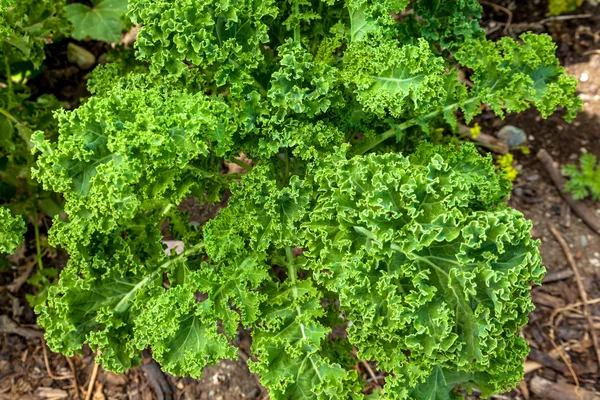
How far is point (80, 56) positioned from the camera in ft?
18.4

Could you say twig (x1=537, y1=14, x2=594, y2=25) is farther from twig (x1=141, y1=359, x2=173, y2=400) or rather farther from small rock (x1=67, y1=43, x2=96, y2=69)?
twig (x1=141, y1=359, x2=173, y2=400)

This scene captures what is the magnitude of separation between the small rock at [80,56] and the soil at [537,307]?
0.08 m

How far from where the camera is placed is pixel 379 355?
131 inches

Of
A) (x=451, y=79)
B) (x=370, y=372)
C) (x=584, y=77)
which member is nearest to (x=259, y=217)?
(x=451, y=79)

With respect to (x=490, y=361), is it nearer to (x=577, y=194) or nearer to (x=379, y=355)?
(x=379, y=355)

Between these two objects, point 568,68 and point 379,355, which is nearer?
point 379,355

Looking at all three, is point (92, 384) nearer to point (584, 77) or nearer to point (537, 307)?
point (537, 307)

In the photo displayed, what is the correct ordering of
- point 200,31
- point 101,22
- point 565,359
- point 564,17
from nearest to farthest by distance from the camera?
point 200,31 → point 565,359 → point 101,22 → point 564,17

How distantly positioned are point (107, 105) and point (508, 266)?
2.11 metres

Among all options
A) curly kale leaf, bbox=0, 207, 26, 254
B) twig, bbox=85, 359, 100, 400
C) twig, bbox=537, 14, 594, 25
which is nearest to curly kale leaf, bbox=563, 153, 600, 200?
twig, bbox=537, 14, 594, 25

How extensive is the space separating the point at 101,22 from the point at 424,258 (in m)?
3.48

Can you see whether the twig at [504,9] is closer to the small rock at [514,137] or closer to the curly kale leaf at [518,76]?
the small rock at [514,137]

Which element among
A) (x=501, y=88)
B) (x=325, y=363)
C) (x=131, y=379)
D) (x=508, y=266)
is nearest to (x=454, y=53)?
(x=501, y=88)

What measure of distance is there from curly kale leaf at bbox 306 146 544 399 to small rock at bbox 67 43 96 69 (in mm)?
3416
